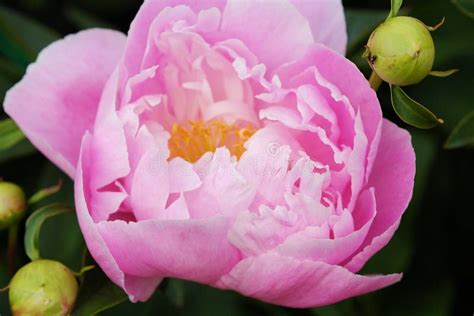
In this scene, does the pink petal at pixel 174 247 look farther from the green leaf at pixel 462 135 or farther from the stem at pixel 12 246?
the green leaf at pixel 462 135

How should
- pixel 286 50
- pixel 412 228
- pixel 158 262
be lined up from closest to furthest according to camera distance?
pixel 158 262 < pixel 286 50 < pixel 412 228

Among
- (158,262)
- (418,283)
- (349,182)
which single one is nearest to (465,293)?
(418,283)

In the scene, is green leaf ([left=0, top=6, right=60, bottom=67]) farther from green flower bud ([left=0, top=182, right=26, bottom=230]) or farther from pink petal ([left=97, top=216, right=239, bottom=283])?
pink petal ([left=97, top=216, right=239, bottom=283])

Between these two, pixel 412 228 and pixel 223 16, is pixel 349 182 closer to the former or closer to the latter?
pixel 223 16

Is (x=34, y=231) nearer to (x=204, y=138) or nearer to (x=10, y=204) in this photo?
(x=10, y=204)

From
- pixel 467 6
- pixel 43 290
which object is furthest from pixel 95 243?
pixel 467 6

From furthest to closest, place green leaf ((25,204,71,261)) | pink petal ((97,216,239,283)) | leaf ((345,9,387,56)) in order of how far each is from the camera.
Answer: leaf ((345,9,387,56)) → green leaf ((25,204,71,261)) → pink petal ((97,216,239,283))

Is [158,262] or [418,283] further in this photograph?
[418,283]

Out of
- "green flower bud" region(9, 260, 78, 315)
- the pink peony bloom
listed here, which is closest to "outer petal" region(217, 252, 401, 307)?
the pink peony bloom
